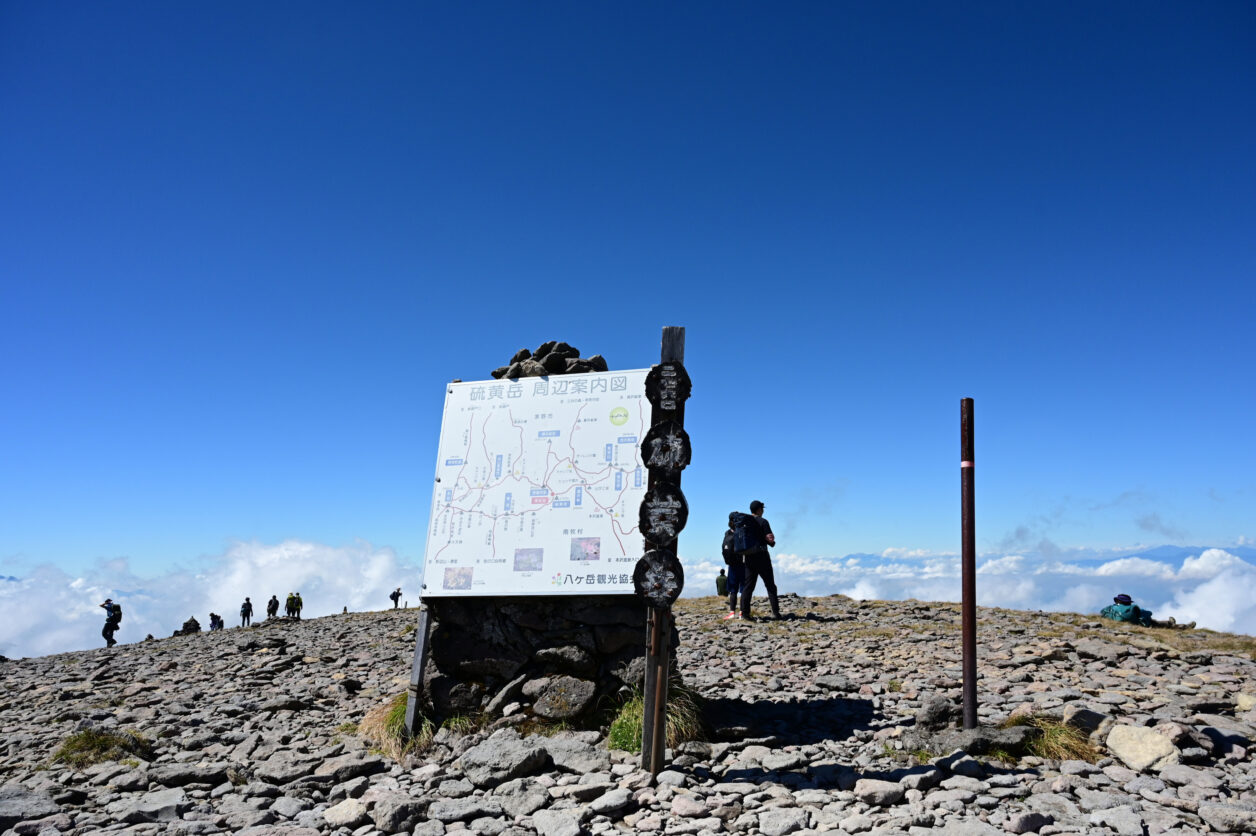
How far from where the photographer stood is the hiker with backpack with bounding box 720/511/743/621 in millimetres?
17578

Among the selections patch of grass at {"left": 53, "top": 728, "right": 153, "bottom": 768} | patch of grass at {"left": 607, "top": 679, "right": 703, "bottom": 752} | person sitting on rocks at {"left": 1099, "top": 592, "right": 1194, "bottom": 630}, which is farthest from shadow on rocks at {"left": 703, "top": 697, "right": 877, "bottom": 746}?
person sitting on rocks at {"left": 1099, "top": 592, "right": 1194, "bottom": 630}

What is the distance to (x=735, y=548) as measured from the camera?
18062 mm

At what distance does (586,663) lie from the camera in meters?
9.42

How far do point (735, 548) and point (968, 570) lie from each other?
999cm

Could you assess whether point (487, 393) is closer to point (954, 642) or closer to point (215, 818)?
point (215, 818)

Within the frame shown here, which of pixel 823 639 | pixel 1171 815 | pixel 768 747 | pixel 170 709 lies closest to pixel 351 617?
pixel 170 709

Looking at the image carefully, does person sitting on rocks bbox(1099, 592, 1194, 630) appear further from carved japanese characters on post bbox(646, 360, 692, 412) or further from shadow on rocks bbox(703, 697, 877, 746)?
carved japanese characters on post bbox(646, 360, 692, 412)

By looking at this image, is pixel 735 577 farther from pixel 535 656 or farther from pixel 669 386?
pixel 669 386

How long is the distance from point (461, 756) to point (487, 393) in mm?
4965

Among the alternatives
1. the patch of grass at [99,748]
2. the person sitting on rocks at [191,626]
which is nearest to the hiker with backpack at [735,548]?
the patch of grass at [99,748]

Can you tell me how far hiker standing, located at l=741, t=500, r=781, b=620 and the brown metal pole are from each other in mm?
9328

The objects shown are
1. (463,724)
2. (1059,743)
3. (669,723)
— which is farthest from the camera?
(463,724)

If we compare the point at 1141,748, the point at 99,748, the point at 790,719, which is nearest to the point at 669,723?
the point at 790,719

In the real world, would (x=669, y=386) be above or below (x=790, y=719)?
above
